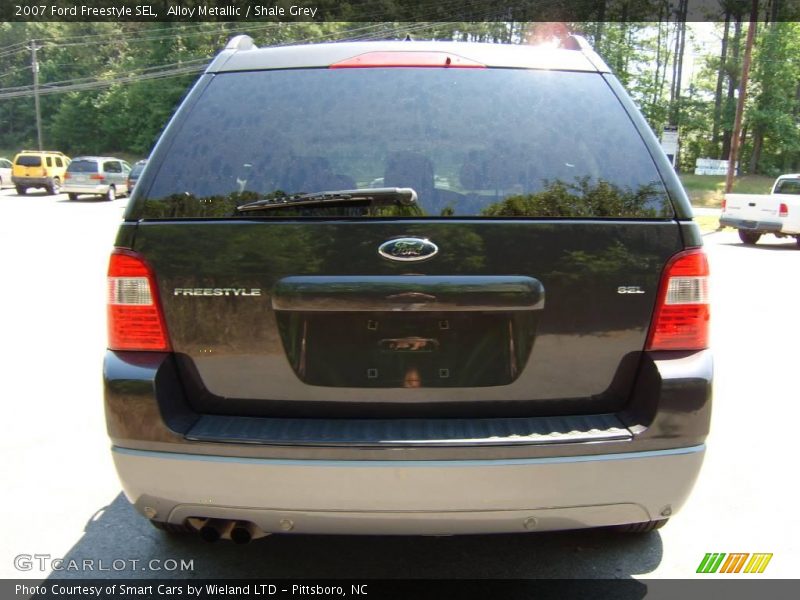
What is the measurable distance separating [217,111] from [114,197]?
31.2 metres

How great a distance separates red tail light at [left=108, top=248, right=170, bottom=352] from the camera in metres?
2.23

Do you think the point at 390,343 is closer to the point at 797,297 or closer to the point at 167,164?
the point at 167,164

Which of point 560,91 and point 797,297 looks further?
point 797,297

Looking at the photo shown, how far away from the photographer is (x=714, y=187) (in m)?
40.8

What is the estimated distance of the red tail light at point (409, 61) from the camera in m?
2.50

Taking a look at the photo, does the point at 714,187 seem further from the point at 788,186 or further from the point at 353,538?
the point at 353,538

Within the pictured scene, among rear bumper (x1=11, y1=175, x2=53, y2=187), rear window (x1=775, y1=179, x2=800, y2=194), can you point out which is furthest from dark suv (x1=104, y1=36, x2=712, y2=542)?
rear bumper (x1=11, y1=175, x2=53, y2=187)

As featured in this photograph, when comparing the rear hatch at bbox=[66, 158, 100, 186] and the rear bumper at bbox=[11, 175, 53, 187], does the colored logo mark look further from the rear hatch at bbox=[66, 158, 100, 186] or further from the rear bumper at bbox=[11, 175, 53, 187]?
the rear bumper at bbox=[11, 175, 53, 187]

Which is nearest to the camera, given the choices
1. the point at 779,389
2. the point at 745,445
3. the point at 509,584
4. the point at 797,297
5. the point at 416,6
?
the point at 509,584

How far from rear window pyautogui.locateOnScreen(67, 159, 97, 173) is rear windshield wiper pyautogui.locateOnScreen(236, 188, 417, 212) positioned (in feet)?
98.1

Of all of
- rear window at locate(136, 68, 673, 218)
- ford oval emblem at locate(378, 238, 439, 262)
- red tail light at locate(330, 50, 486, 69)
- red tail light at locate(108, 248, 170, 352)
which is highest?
red tail light at locate(330, 50, 486, 69)

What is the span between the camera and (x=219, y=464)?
6.88 ft

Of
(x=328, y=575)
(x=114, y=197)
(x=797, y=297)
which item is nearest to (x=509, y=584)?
(x=328, y=575)

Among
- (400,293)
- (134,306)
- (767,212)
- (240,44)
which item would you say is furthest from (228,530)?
(767,212)
